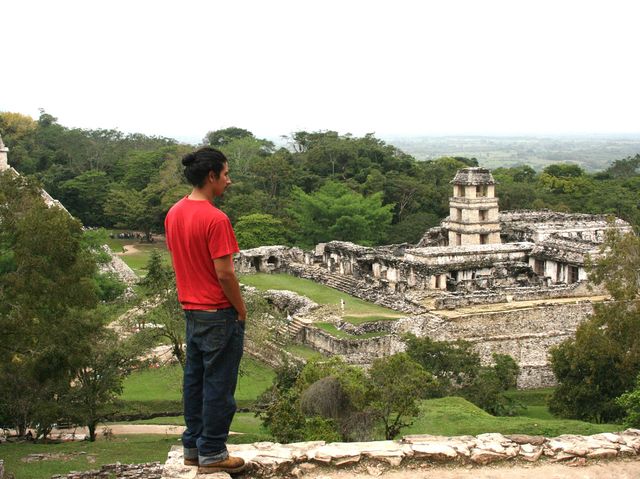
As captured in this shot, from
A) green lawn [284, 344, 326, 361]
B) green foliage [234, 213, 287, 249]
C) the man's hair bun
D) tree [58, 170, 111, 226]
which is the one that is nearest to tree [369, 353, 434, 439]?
the man's hair bun

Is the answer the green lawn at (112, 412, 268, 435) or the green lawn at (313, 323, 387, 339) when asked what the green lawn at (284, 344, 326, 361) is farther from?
the green lawn at (112, 412, 268, 435)

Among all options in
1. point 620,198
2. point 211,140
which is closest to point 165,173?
point 211,140

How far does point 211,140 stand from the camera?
8475 cm

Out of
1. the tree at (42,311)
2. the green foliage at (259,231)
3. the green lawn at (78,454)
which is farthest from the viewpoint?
the green foliage at (259,231)

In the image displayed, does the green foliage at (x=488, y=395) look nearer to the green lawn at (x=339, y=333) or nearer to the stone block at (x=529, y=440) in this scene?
the green lawn at (x=339, y=333)

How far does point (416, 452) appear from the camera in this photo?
8398mm

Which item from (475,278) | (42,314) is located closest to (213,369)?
(42,314)

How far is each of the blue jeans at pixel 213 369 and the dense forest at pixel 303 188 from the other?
3836 centimetres

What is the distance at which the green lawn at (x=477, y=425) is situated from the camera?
1583 centimetres

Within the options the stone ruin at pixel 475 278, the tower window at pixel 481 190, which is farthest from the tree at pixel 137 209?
the tower window at pixel 481 190

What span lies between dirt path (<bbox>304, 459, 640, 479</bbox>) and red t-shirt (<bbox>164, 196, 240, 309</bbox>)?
2109mm

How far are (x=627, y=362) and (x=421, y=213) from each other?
32238mm

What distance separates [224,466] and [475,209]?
112 ft

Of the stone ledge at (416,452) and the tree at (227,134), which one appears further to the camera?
the tree at (227,134)
